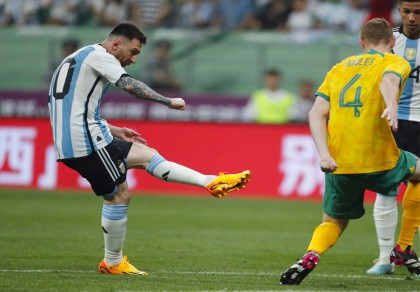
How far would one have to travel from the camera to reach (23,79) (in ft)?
74.8

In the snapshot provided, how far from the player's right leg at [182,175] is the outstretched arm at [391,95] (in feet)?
4.58

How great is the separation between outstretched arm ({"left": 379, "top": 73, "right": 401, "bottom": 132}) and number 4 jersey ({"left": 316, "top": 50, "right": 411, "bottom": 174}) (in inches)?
4.5

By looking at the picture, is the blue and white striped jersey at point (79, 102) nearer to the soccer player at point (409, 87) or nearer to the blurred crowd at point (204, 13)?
the soccer player at point (409, 87)

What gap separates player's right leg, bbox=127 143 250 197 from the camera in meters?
8.06

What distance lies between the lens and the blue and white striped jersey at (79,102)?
8.23m

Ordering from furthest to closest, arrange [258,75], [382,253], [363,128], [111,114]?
[258,75] < [111,114] < [382,253] < [363,128]

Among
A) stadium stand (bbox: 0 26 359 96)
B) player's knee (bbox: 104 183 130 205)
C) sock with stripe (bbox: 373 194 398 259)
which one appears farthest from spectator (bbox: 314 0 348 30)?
player's knee (bbox: 104 183 130 205)

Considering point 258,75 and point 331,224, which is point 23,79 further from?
point 331,224

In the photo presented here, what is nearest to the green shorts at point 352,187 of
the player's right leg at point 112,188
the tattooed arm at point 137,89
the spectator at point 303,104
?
the tattooed arm at point 137,89

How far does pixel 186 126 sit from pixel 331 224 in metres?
10.2

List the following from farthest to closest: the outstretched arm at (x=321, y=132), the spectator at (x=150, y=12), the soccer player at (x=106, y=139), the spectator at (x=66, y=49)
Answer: the spectator at (x=150, y=12), the spectator at (x=66, y=49), the soccer player at (x=106, y=139), the outstretched arm at (x=321, y=132)

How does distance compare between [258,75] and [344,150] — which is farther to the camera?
[258,75]

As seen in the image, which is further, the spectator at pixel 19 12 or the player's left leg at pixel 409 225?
the spectator at pixel 19 12

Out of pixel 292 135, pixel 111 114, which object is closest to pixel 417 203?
pixel 292 135
